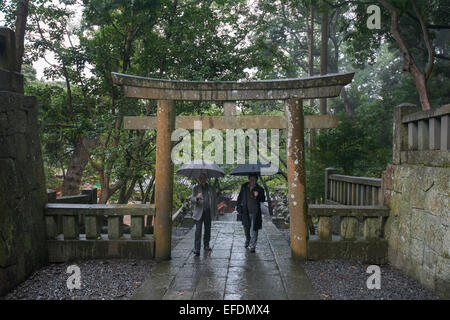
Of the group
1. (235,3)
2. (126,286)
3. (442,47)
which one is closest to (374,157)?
(235,3)

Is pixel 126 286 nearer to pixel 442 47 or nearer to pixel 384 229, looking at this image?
pixel 384 229

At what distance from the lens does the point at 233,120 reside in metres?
6.35

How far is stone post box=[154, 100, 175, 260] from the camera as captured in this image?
20.5 ft

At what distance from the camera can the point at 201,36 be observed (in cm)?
1034

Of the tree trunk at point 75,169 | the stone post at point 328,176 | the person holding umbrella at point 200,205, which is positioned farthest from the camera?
the tree trunk at point 75,169

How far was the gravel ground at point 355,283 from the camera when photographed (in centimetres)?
473

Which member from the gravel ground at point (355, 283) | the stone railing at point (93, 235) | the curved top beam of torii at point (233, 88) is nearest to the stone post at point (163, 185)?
the stone railing at point (93, 235)

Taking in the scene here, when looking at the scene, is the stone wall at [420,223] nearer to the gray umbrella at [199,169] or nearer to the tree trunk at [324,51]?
the gray umbrella at [199,169]

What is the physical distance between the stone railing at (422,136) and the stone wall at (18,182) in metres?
6.60

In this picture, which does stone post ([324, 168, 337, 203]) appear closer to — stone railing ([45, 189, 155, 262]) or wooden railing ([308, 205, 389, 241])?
wooden railing ([308, 205, 389, 241])

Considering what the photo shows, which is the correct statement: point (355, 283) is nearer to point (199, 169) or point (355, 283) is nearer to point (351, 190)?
point (199, 169)

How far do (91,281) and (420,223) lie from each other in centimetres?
541

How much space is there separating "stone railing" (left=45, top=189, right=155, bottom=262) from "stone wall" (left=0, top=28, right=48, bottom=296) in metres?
0.21

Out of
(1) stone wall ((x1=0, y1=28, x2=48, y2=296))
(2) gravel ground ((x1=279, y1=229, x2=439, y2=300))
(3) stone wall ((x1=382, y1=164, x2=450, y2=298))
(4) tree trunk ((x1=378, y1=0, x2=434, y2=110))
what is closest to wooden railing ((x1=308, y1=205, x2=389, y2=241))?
(3) stone wall ((x1=382, y1=164, x2=450, y2=298))
